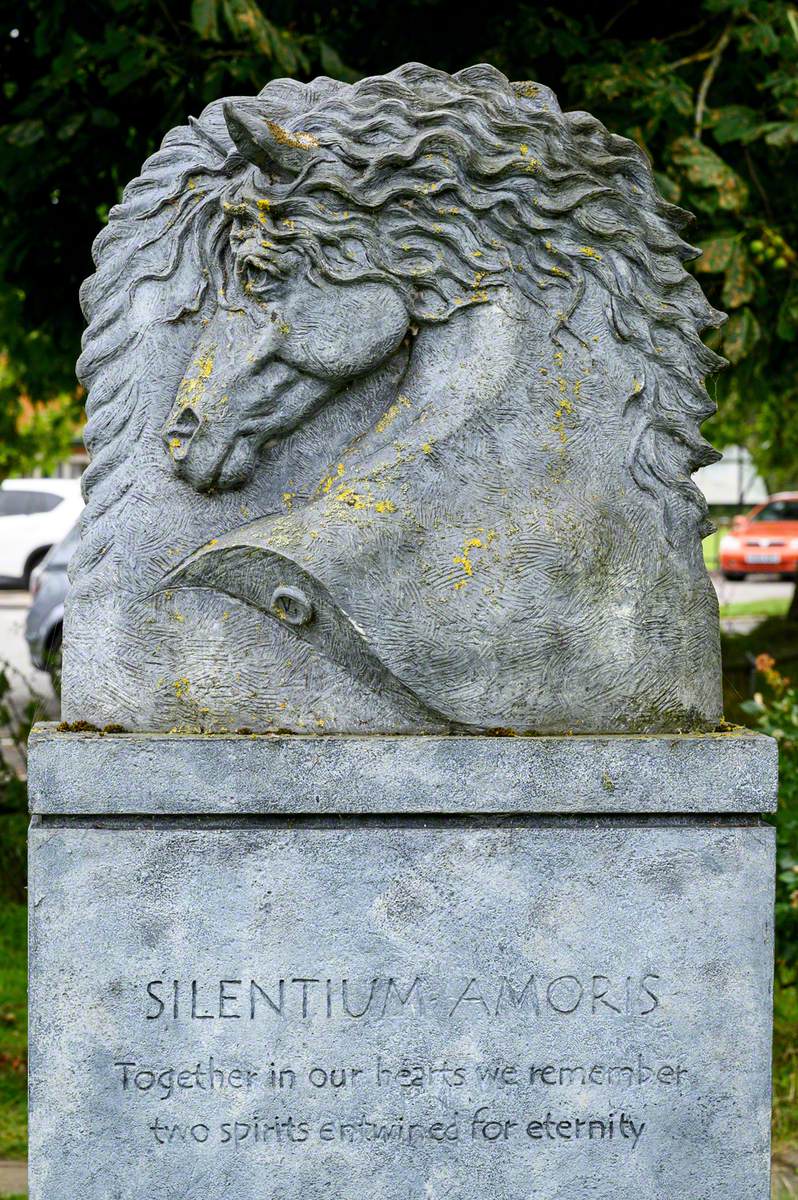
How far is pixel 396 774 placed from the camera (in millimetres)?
3082

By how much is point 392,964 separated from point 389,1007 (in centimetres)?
8

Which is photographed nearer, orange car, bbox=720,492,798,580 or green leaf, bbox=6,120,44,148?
green leaf, bbox=6,120,44,148

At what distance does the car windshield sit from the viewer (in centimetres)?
2767

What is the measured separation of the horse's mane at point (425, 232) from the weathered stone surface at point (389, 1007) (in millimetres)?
710

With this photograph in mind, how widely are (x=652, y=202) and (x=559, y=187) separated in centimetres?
23

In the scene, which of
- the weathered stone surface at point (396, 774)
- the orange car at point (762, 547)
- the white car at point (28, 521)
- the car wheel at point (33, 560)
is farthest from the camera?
the orange car at point (762, 547)

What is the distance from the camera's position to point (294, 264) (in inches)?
126

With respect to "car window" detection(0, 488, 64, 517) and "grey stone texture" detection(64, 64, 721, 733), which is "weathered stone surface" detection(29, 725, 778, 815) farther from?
"car window" detection(0, 488, 64, 517)

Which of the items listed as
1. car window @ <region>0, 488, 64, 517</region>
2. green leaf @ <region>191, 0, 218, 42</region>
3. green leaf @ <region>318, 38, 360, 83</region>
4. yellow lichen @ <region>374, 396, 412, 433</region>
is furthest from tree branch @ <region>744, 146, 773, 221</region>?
car window @ <region>0, 488, 64, 517</region>

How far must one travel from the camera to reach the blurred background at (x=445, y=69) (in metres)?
5.95

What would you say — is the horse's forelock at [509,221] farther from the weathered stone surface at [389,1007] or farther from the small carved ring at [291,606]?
the weathered stone surface at [389,1007]

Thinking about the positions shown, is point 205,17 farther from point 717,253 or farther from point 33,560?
point 33,560

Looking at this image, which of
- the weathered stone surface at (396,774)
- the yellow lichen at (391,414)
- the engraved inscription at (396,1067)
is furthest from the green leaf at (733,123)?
the engraved inscription at (396,1067)

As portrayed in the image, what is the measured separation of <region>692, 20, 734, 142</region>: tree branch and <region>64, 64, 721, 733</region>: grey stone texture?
10.1 ft
